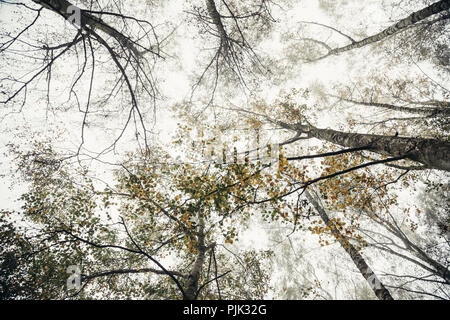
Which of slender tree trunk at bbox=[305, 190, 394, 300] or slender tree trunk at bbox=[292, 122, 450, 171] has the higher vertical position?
slender tree trunk at bbox=[292, 122, 450, 171]

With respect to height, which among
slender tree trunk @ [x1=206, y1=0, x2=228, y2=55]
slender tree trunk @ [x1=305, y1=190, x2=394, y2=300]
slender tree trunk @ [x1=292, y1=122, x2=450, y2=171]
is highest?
slender tree trunk @ [x1=206, y1=0, x2=228, y2=55]

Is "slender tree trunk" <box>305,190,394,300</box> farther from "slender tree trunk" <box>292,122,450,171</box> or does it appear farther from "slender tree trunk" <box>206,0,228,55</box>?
"slender tree trunk" <box>206,0,228,55</box>

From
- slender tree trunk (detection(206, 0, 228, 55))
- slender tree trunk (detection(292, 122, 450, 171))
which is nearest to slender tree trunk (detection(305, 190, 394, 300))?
slender tree trunk (detection(292, 122, 450, 171))

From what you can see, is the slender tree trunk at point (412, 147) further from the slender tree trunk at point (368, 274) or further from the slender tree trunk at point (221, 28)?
the slender tree trunk at point (221, 28)

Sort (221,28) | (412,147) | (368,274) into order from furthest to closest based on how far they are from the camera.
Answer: (368,274) < (221,28) < (412,147)

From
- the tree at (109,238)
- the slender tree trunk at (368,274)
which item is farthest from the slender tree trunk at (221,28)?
the slender tree trunk at (368,274)

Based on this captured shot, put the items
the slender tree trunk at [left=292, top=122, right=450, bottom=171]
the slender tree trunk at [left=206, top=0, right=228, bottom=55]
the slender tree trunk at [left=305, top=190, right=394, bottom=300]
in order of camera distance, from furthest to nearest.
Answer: the slender tree trunk at [left=305, top=190, right=394, bottom=300] → the slender tree trunk at [left=206, top=0, right=228, bottom=55] → the slender tree trunk at [left=292, top=122, right=450, bottom=171]

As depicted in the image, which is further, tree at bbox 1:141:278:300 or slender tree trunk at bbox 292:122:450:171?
tree at bbox 1:141:278:300

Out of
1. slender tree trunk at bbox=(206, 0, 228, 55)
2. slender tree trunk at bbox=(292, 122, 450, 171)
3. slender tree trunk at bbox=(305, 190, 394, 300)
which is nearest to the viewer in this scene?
slender tree trunk at bbox=(292, 122, 450, 171)

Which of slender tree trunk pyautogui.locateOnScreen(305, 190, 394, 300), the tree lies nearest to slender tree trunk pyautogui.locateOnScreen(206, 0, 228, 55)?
the tree

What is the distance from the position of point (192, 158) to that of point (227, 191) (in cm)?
355

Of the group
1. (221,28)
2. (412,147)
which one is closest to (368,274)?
(412,147)

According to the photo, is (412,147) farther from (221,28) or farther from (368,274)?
(368,274)
